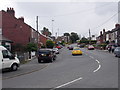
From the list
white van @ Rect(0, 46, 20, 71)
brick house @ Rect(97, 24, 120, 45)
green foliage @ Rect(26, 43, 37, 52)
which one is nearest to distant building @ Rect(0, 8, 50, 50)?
green foliage @ Rect(26, 43, 37, 52)

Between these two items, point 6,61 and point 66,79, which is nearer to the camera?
point 66,79

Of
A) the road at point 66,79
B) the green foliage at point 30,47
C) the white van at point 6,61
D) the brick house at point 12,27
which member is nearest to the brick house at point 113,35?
the brick house at point 12,27

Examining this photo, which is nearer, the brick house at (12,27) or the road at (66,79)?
the road at (66,79)

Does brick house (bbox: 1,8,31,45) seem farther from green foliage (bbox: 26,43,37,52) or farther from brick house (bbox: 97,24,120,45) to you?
brick house (bbox: 97,24,120,45)

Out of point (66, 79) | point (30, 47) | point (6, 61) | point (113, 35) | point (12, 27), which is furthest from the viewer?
point (113, 35)

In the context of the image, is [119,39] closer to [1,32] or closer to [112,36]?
[112,36]

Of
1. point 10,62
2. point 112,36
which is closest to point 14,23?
point 10,62

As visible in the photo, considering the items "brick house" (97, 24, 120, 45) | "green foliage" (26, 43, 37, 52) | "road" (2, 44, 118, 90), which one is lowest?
"road" (2, 44, 118, 90)

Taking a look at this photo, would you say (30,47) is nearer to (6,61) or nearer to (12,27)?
(12,27)

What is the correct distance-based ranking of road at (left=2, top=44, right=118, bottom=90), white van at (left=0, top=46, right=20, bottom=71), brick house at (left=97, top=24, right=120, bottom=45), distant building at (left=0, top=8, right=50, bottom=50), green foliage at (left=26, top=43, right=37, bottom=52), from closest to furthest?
road at (left=2, top=44, right=118, bottom=90)
white van at (left=0, top=46, right=20, bottom=71)
green foliage at (left=26, top=43, right=37, bottom=52)
distant building at (left=0, top=8, right=50, bottom=50)
brick house at (left=97, top=24, right=120, bottom=45)

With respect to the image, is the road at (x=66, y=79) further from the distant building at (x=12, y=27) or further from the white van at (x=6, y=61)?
the distant building at (x=12, y=27)

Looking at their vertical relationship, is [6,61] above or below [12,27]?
below

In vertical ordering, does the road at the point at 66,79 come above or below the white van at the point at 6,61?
below

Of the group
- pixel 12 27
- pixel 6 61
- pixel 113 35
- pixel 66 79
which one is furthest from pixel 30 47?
pixel 113 35
